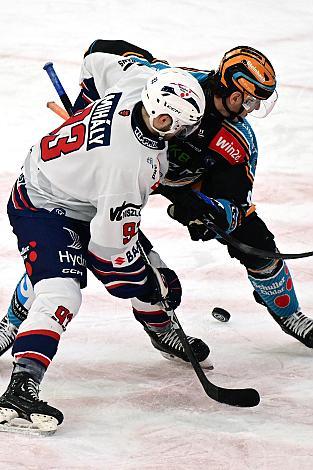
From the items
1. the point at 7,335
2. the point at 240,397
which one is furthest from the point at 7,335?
the point at 240,397

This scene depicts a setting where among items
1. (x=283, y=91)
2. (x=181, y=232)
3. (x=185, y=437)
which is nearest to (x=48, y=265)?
(x=185, y=437)

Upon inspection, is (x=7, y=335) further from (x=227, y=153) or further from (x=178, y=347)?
(x=227, y=153)

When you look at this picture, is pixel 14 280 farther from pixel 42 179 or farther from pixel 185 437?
pixel 185 437

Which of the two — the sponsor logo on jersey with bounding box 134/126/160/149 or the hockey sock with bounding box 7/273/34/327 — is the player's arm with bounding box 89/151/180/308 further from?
the hockey sock with bounding box 7/273/34/327

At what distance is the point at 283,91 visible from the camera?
6.22m

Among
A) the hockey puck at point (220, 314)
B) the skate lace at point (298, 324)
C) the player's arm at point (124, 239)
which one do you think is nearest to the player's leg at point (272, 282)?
the skate lace at point (298, 324)

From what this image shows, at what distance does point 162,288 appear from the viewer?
3098 millimetres

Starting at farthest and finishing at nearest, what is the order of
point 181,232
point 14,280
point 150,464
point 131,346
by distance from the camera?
point 181,232 < point 14,280 < point 131,346 < point 150,464

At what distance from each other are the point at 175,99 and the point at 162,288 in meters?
0.59

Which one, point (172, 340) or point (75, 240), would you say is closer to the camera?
point (75, 240)

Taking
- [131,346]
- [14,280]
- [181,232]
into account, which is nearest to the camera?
[131,346]

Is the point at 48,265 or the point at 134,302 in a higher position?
the point at 48,265

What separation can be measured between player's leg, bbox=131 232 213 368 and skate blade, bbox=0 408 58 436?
2.22 ft

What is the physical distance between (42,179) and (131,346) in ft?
2.67
